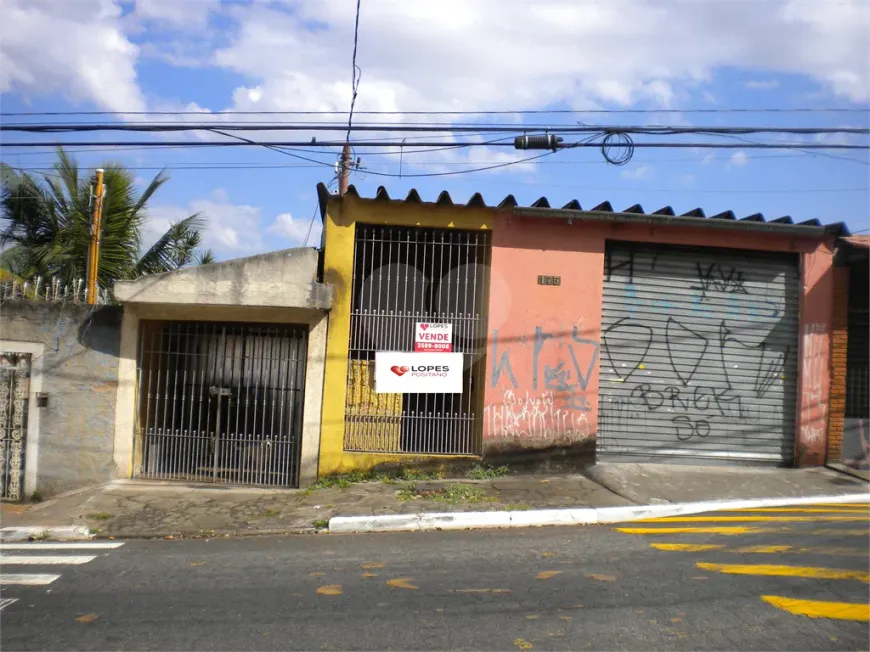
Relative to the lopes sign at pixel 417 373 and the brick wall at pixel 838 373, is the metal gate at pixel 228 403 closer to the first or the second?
the lopes sign at pixel 417 373

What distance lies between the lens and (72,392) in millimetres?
9656

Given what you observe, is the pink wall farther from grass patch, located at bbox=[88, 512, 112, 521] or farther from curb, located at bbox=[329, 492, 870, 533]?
grass patch, located at bbox=[88, 512, 112, 521]

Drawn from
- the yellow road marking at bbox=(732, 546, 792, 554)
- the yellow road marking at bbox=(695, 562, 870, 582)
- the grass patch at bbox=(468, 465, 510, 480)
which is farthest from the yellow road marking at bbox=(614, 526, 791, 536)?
the grass patch at bbox=(468, 465, 510, 480)

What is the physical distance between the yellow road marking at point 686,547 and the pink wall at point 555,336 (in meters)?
3.41

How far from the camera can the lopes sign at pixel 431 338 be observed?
9.71 meters

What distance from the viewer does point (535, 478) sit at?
31.3ft

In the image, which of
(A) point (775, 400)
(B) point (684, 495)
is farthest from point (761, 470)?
(B) point (684, 495)

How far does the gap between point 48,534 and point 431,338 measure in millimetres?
5041

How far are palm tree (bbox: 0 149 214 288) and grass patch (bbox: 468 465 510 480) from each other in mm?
8766

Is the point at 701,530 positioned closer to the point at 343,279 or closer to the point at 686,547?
the point at 686,547

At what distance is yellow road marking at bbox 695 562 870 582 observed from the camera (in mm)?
5320

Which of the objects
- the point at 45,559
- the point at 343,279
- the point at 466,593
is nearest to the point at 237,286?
the point at 343,279

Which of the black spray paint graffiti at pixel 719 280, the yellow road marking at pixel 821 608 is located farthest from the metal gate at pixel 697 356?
the yellow road marking at pixel 821 608

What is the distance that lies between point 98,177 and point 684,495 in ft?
38.7
